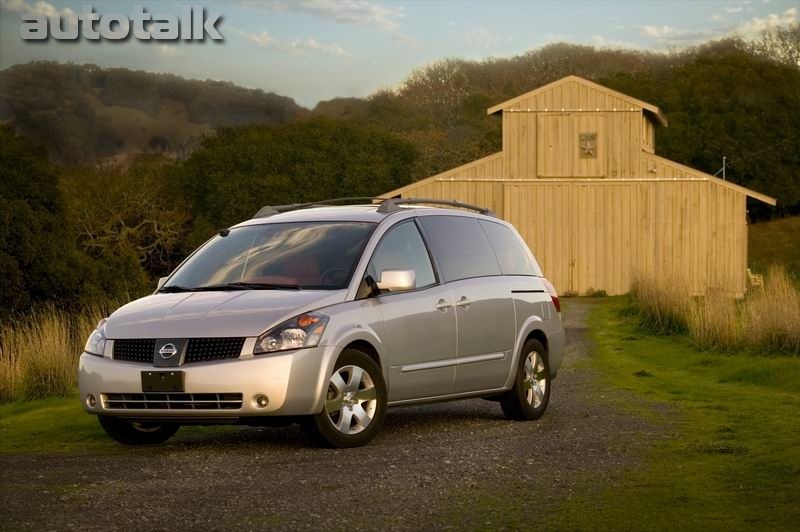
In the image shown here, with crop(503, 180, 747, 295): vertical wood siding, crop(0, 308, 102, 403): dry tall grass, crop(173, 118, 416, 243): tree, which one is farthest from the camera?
crop(173, 118, 416, 243): tree

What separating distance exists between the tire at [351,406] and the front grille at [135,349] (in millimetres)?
1203

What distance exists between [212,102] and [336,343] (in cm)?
13323

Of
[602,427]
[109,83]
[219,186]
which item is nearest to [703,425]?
[602,427]

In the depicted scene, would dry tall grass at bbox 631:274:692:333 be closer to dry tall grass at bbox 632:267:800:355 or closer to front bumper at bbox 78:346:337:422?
dry tall grass at bbox 632:267:800:355

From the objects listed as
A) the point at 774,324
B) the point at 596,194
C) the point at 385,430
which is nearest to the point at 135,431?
the point at 385,430

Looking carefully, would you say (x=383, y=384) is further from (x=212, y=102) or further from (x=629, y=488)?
(x=212, y=102)

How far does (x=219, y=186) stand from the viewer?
8312 centimetres

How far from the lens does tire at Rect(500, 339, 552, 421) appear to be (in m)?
13.0

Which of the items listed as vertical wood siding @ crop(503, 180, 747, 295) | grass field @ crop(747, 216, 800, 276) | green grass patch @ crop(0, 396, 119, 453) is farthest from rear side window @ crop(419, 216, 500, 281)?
grass field @ crop(747, 216, 800, 276)

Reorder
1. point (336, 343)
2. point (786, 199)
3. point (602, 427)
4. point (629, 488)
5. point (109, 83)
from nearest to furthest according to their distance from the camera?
point (629, 488) < point (336, 343) < point (602, 427) < point (786, 199) < point (109, 83)

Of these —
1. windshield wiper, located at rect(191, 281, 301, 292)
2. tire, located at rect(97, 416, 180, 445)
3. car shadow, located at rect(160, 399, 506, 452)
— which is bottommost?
car shadow, located at rect(160, 399, 506, 452)

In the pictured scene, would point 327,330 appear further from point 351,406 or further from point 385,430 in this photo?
point 385,430

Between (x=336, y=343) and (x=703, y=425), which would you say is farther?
(x=703, y=425)

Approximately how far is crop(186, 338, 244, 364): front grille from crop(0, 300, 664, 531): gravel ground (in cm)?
70
